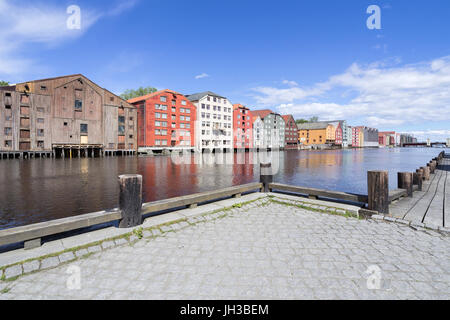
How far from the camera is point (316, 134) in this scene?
135375 mm

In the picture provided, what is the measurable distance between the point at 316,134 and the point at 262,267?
141813 mm

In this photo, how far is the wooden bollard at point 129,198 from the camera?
18.1 ft

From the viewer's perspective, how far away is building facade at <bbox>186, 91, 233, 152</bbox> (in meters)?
71.4

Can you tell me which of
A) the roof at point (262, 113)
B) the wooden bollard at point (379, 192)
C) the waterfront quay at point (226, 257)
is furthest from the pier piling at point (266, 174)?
the roof at point (262, 113)

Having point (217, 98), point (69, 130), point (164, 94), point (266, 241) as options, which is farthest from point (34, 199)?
point (217, 98)

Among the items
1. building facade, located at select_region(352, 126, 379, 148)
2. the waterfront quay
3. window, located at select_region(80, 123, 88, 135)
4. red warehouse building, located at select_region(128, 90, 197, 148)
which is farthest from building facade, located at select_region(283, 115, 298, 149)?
the waterfront quay

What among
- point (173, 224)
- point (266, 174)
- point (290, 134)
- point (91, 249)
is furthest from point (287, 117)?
point (91, 249)

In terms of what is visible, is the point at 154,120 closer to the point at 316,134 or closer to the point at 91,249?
the point at 91,249

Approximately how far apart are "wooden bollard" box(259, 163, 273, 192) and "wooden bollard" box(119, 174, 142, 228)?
5461mm

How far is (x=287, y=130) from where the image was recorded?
114250 mm

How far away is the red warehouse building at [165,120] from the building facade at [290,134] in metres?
58.8

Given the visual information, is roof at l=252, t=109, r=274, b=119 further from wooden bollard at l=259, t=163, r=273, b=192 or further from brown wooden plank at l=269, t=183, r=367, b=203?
brown wooden plank at l=269, t=183, r=367, b=203

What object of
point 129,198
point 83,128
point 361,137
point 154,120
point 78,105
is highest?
point 361,137
